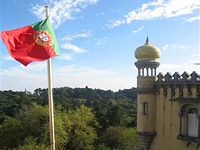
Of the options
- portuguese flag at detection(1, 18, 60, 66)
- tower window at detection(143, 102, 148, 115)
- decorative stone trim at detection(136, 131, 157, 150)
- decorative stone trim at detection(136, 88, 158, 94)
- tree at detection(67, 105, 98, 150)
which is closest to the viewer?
portuguese flag at detection(1, 18, 60, 66)

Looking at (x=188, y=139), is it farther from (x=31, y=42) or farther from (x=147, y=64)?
(x=31, y=42)

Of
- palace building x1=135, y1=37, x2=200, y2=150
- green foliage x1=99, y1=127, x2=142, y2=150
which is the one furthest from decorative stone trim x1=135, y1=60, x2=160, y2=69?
green foliage x1=99, y1=127, x2=142, y2=150

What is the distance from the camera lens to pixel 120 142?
33.1 meters

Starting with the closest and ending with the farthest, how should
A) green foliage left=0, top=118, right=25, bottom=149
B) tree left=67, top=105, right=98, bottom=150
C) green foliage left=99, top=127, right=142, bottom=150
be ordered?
green foliage left=99, top=127, right=142, bottom=150 < green foliage left=0, top=118, right=25, bottom=149 < tree left=67, top=105, right=98, bottom=150

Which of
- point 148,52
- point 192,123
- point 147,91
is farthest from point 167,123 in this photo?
point 148,52

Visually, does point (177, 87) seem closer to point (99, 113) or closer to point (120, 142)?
point (120, 142)

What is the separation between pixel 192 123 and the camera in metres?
11.3

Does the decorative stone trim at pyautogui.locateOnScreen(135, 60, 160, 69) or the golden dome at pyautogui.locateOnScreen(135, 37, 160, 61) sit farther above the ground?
the golden dome at pyautogui.locateOnScreen(135, 37, 160, 61)

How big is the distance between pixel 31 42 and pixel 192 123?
8612mm

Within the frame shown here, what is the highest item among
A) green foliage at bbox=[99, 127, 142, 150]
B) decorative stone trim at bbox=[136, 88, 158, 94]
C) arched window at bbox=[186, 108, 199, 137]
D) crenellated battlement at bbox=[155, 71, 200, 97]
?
crenellated battlement at bbox=[155, 71, 200, 97]

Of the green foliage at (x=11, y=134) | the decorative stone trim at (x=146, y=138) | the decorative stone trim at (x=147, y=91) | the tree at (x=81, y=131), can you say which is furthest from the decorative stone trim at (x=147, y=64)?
the green foliage at (x=11, y=134)

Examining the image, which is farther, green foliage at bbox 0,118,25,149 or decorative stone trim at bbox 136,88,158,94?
green foliage at bbox 0,118,25,149

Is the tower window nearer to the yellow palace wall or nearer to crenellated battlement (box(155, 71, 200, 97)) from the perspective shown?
the yellow palace wall

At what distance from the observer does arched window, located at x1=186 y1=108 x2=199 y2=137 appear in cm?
1108
